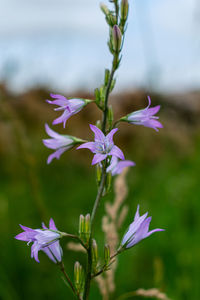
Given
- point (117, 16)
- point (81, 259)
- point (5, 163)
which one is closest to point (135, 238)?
point (117, 16)

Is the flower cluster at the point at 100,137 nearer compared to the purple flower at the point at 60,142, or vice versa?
the flower cluster at the point at 100,137

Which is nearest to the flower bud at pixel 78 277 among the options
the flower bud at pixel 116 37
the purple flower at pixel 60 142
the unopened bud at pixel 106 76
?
the purple flower at pixel 60 142

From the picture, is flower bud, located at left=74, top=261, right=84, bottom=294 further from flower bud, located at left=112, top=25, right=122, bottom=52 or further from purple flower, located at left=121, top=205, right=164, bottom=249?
flower bud, located at left=112, top=25, right=122, bottom=52

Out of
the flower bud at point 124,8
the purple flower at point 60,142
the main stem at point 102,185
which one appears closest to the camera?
the main stem at point 102,185

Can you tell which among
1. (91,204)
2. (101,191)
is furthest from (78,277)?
(91,204)

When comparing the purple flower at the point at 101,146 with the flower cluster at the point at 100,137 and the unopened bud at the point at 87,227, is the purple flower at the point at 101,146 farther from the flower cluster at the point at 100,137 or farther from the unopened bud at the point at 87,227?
the unopened bud at the point at 87,227

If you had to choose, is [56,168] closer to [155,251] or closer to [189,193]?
[189,193]

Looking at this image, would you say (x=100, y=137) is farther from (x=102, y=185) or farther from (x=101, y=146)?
(x=102, y=185)
